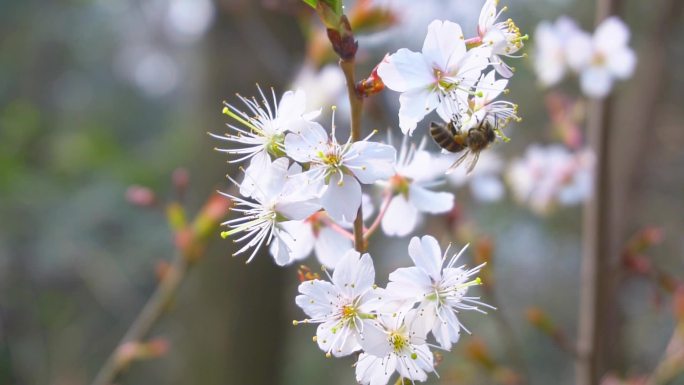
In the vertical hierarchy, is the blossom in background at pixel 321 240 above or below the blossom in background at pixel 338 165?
below

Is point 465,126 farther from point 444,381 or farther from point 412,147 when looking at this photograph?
point 444,381

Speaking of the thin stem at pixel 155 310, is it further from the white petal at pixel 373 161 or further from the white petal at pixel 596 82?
the white petal at pixel 596 82

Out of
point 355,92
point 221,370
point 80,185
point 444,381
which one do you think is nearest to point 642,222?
point 444,381

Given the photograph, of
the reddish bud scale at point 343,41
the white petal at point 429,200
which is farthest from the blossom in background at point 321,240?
the reddish bud scale at point 343,41

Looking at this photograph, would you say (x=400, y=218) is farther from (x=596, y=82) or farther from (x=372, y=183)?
(x=596, y=82)

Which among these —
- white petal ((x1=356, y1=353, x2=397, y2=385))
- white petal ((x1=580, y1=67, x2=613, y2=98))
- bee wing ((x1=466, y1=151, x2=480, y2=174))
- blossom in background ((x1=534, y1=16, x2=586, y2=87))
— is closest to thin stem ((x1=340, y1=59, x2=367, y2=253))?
white petal ((x1=356, y1=353, x2=397, y2=385))

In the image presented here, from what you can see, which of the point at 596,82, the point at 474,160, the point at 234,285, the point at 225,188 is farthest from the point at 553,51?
the point at 234,285
